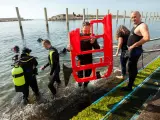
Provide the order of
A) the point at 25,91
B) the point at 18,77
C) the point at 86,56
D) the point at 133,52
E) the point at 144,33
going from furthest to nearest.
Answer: the point at 25,91 < the point at 86,56 < the point at 18,77 < the point at 133,52 < the point at 144,33

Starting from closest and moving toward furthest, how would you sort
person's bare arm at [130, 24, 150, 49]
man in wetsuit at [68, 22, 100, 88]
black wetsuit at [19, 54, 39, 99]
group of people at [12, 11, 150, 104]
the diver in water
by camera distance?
person's bare arm at [130, 24, 150, 49]
group of people at [12, 11, 150, 104]
man in wetsuit at [68, 22, 100, 88]
the diver in water
black wetsuit at [19, 54, 39, 99]

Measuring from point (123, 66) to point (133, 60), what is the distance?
4.79 ft

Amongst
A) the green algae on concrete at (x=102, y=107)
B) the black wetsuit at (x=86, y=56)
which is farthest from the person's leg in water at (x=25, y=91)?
the green algae on concrete at (x=102, y=107)

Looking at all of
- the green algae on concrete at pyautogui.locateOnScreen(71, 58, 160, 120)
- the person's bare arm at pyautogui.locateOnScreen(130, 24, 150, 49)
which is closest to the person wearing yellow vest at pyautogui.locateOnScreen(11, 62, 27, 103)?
the green algae on concrete at pyautogui.locateOnScreen(71, 58, 160, 120)

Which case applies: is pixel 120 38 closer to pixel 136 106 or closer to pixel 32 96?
pixel 136 106

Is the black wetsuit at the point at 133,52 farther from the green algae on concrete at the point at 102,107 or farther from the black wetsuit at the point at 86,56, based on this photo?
the black wetsuit at the point at 86,56

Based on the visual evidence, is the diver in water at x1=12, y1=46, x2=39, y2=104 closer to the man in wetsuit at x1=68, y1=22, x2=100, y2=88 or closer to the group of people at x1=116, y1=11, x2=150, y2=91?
the man in wetsuit at x1=68, y1=22, x2=100, y2=88

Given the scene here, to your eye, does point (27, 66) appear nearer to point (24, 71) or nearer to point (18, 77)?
point (24, 71)

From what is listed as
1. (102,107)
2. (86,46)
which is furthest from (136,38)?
(102,107)

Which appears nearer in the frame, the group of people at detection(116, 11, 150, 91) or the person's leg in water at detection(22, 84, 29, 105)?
the group of people at detection(116, 11, 150, 91)

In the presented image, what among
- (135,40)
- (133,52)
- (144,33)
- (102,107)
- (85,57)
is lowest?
(102,107)

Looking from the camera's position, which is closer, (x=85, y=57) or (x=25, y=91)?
(x=85, y=57)

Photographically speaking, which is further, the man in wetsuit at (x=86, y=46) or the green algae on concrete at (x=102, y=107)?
the man in wetsuit at (x=86, y=46)

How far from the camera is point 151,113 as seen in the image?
11.7ft
